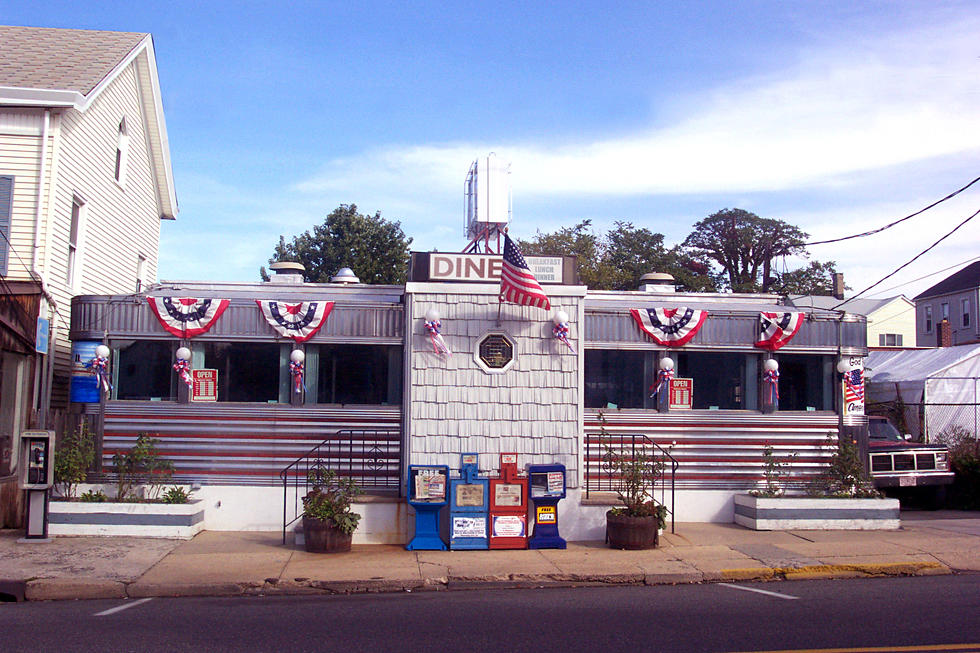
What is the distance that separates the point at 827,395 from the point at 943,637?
7.76m

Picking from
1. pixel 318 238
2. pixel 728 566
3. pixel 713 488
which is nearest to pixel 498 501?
pixel 728 566

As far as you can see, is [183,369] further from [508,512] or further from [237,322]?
[508,512]

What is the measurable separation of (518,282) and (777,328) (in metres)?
5.07

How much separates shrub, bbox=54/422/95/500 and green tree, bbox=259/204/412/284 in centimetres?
2275

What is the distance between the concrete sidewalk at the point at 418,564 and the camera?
996cm

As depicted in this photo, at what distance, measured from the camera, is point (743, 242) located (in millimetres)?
51125

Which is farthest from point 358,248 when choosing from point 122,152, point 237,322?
point 237,322

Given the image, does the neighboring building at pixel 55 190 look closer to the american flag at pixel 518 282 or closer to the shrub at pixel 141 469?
the shrub at pixel 141 469

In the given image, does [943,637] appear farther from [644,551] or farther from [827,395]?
[827,395]

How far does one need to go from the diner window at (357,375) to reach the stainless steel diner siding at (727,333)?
321 centimetres

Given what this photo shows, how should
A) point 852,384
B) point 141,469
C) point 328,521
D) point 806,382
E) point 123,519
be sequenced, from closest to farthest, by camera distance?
1. point 328,521
2. point 123,519
3. point 141,469
4. point 852,384
5. point 806,382

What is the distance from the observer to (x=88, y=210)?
1656cm

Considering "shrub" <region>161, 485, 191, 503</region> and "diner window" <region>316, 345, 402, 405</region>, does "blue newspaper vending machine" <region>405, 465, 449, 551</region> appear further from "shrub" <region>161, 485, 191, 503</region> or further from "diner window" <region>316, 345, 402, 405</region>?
"shrub" <region>161, 485, 191, 503</region>

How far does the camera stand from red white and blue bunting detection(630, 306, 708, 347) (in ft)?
47.0
